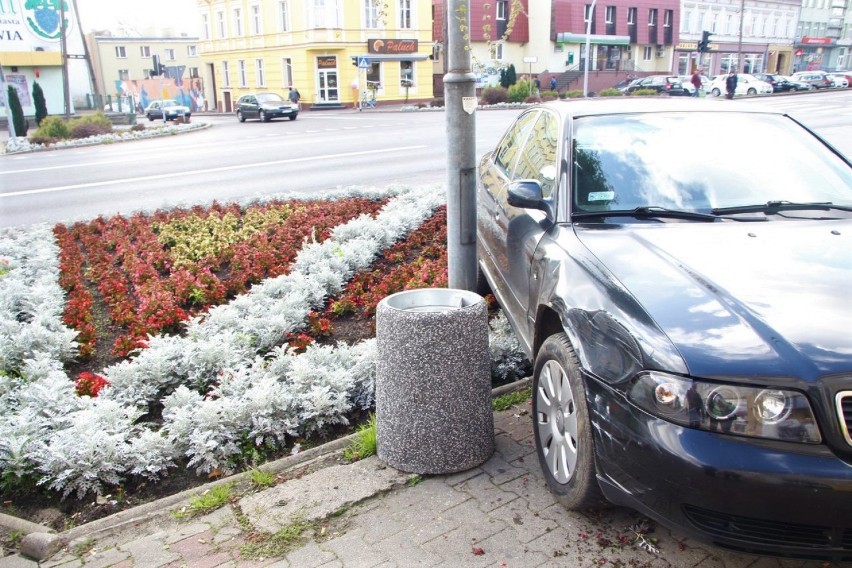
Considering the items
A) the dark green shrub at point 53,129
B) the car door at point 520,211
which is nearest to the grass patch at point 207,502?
the car door at point 520,211

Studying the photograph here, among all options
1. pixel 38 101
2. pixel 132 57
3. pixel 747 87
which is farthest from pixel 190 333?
pixel 132 57

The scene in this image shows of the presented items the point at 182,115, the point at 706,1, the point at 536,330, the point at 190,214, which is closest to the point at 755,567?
the point at 536,330

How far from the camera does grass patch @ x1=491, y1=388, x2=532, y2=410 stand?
4117mm

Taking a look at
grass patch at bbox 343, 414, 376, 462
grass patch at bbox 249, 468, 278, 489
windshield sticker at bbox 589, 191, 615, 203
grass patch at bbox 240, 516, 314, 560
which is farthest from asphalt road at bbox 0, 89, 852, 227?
grass patch at bbox 240, 516, 314, 560

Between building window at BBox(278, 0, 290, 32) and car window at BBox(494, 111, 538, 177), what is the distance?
157 feet

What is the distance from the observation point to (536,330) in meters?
3.48

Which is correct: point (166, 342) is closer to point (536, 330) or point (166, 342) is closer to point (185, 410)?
point (185, 410)

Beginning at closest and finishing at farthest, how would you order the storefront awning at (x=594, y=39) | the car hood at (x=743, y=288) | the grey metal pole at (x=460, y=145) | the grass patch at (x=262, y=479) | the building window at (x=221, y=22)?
the car hood at (x=743, y=288), the grass patch at (x=262, y=479), the grey metal pole at (x=460, y=145), the storefront awning at (x=594, y=39), the building window at (x=221, y=22)

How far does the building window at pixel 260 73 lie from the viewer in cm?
5301

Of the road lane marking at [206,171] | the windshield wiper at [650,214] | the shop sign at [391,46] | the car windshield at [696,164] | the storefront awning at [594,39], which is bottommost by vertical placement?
the road lane marking at [206,171]

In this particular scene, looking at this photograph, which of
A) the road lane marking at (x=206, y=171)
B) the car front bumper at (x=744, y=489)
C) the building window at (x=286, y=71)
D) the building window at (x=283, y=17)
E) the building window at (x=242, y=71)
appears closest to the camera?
the car front bumper at (x=744, y=489)

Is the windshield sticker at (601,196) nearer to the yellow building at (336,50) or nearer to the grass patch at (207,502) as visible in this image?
the grass patch at (207,502)

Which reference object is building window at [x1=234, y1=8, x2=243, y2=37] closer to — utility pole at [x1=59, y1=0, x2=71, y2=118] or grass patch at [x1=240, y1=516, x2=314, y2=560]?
utility pole at [x1=59, y1=0, x2=71, y2=118]

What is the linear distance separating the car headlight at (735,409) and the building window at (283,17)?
5122 centimetres
